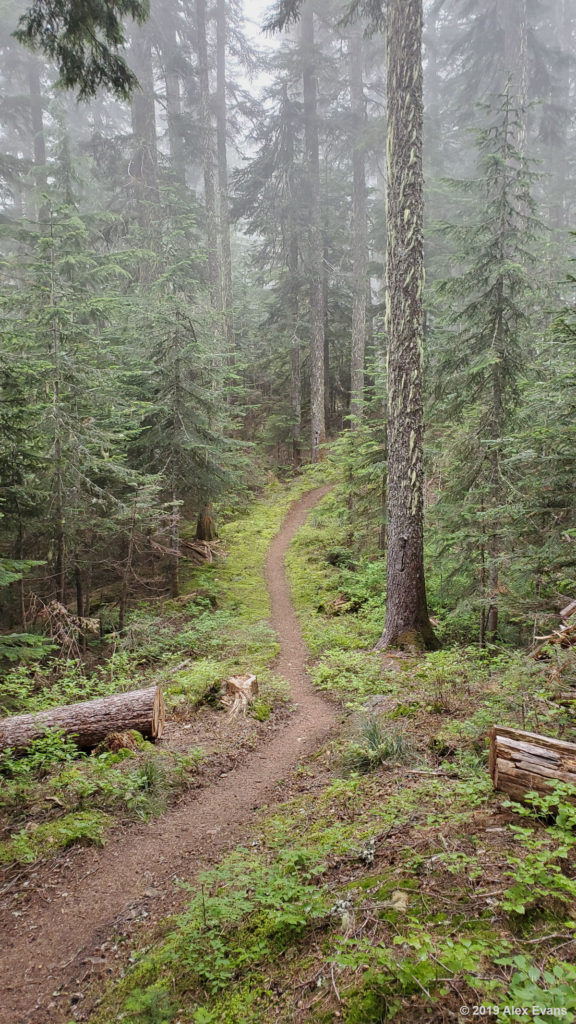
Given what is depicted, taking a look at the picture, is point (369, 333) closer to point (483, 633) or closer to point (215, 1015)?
point (483, 633)

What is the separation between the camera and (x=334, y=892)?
3.07 m

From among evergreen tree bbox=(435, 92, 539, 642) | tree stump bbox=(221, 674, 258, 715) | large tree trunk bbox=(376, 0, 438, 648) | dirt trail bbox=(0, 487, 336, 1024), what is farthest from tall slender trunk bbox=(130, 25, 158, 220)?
dirt trail bbox=(0, 487, 336, 1024)

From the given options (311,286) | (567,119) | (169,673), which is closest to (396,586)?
(169,673)

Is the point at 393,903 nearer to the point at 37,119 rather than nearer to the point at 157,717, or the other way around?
the point at 157,717

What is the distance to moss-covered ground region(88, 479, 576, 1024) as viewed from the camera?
2.17m

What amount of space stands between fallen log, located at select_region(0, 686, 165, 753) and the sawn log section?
4246mm

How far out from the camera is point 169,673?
28.7 feet

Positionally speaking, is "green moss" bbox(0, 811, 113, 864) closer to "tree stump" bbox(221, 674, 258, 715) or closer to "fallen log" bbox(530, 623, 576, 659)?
"tree stump" bbox(221, 674, 258, 715)

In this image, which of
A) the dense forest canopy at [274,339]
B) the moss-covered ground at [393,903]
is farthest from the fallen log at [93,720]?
the moss-covered ground at [393,903]

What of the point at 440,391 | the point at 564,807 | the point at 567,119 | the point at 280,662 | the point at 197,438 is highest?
the point at 567,119

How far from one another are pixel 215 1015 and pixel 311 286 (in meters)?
25.1

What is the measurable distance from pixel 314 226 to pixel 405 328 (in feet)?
60.1

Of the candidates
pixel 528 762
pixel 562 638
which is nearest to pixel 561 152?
pixel 562 638

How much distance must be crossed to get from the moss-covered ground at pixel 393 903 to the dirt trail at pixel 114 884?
1.25ft
